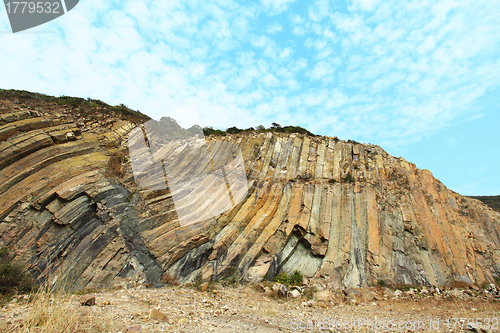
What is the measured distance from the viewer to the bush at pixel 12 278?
8109 mm

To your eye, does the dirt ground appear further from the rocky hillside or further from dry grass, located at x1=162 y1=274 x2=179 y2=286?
the rocky hillside

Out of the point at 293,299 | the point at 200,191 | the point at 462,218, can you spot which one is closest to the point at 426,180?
the point at 462,218

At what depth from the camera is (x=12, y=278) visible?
8.40m

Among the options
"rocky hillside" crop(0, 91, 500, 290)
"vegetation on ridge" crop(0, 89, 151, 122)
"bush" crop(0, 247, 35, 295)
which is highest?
"vegetation on ridge" crop(0, 89, 151, 122)

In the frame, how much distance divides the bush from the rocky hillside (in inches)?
17.7

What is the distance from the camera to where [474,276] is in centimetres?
1366

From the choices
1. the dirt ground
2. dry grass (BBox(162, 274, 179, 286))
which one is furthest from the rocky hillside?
the dirt ground

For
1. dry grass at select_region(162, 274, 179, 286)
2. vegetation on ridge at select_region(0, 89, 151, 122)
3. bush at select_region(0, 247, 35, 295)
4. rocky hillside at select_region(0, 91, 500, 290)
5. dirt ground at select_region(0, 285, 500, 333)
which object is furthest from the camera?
vegetation on ridge at select_region(0, 89, 151, 122)

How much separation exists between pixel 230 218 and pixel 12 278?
9.33 meters

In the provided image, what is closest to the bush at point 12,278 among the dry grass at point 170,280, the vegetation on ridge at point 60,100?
the dry grass at point 170,280

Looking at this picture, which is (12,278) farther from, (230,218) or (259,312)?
(230,218)

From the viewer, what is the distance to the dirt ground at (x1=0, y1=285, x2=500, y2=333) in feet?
21.6

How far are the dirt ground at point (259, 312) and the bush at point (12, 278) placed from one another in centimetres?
81

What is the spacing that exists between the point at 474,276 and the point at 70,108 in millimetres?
27601
